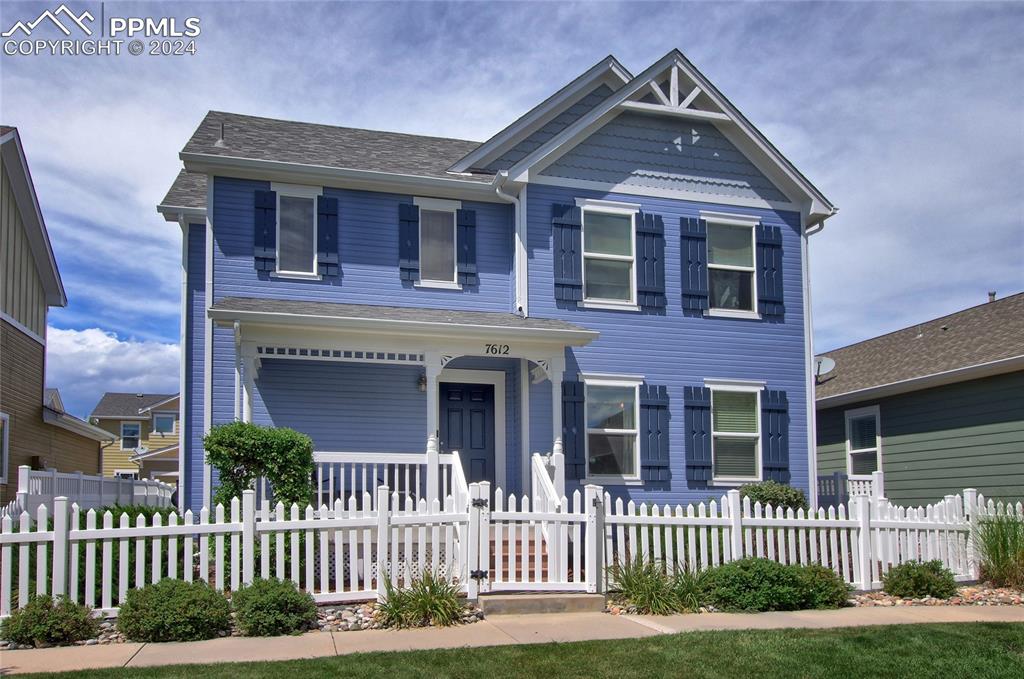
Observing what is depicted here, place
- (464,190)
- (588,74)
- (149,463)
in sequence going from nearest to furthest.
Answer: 1. (464,190)
2. (588,74)
3. (149,463)

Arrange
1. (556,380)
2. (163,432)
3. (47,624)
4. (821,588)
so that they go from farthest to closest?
(163,432), (556,380), (821,588), (47,624)

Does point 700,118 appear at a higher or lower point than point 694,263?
higher

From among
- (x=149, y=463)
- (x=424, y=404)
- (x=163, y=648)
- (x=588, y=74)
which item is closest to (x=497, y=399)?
(x=424, y=404)

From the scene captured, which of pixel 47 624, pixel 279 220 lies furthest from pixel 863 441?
pixel 47 624

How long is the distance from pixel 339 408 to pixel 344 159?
13.0ft

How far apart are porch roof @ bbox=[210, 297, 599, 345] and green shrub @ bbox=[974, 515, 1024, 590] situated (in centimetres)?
563

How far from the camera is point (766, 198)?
16344 mm

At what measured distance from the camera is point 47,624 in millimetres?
8219

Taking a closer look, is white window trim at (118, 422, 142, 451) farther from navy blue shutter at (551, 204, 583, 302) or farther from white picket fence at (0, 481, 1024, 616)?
white picket fence at (0, 481, 1024, 616)

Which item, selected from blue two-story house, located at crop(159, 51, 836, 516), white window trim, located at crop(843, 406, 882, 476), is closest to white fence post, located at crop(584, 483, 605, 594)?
blue two-story house, located at crop(159, 51, 836, 516)

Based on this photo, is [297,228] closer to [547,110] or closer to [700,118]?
[547,110]

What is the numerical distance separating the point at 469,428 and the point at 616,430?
2.28m

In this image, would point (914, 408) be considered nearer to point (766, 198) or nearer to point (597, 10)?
point (766, 198)

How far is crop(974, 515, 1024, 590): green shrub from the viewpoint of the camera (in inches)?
462
